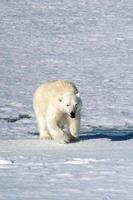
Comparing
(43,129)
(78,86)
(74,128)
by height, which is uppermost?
(74,128)

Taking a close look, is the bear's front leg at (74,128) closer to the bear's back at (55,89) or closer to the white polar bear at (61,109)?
the white polar bear at (61,109)

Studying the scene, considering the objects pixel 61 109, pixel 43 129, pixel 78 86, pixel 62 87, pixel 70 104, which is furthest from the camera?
pixel 78 86

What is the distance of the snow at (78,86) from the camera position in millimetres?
6066

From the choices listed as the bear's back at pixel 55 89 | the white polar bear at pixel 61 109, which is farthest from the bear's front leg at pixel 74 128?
the bear's back at pixel 55 89

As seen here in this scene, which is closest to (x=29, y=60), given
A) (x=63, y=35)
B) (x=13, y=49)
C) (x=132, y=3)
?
(x=13, y=49)

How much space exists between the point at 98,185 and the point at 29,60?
62.5 feet

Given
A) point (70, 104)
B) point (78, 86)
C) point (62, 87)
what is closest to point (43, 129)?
point (62, 87)

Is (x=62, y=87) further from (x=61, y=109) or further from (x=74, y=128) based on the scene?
(x=74, y=128)

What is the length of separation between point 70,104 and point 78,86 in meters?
10.7

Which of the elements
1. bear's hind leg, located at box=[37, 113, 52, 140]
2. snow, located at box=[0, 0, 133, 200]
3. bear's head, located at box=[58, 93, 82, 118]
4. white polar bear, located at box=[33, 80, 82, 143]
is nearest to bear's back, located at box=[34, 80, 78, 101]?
white polar bear, located at box=[33, 80, 82, 143]

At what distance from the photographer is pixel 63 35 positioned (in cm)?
2962

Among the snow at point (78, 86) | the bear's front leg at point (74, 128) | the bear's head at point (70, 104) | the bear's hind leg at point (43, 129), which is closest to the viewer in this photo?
the snow at point (78, 86)

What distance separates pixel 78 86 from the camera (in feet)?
66.1

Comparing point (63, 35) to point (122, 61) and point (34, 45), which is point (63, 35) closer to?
point (34, 45)
